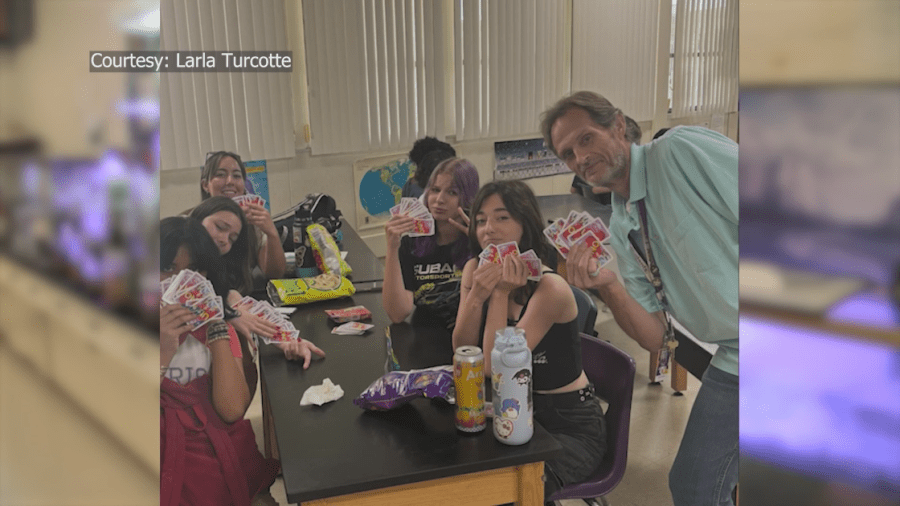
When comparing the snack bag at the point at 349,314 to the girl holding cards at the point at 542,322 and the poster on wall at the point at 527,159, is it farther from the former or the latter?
the poster on wall at the point at 527,159

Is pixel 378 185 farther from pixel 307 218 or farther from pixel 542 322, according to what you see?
pixel 542 322

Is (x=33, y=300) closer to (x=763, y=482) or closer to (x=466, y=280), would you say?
(x=763, y=482)

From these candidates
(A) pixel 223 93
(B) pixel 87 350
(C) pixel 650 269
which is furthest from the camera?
(C) pixel 650 269

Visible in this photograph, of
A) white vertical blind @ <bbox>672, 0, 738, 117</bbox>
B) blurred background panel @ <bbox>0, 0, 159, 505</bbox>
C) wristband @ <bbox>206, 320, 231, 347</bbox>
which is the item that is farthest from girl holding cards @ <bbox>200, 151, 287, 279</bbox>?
white vertical blind @ <bbox>672, 0, 738, 117</bbox>

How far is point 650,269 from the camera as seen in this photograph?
4.29 ft

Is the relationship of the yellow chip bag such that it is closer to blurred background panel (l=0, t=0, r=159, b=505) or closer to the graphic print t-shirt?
the graphic print t-shirt

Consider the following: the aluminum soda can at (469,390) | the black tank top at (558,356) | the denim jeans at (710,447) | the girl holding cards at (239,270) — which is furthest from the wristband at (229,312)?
the denim jeans at (710,447)

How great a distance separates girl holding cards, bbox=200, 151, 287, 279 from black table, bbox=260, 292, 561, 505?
13 centimetres

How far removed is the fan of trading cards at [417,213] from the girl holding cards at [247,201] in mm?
246

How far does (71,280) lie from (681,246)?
1.00 meters

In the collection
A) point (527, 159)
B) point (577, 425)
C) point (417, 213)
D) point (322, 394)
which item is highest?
point (527, 159)

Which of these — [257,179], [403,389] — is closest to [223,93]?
[257,179]

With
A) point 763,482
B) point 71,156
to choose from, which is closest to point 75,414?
point 71,156

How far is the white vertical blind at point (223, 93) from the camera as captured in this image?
1140mm
